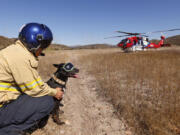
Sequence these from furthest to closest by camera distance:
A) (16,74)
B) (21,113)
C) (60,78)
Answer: (60,78) → (21,113) → (16,74)

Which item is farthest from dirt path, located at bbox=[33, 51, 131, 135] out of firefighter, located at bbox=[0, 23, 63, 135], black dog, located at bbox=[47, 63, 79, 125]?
firefighter, located at bbox=[0, 23, 63, 135]

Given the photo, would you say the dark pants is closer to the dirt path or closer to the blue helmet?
the dirt path

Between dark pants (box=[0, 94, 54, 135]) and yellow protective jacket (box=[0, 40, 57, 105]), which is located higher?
yellow protective jacket (box=[0, 40, 57, 105])

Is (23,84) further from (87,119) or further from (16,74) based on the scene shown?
(87,119)

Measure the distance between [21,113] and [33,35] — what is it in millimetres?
1346

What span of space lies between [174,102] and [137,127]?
142 centimetres

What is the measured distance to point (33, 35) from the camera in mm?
2113

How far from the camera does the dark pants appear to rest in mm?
1988

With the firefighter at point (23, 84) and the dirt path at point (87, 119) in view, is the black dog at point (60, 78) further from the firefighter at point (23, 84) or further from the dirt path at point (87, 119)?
the firefighter at point (23, 84)

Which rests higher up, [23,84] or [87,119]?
[23,84]

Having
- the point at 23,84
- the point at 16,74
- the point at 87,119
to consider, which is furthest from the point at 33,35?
the point at 87,119

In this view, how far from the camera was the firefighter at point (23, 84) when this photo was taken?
1794 millimetres

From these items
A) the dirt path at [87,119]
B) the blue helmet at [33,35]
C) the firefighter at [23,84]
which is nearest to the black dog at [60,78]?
the dirt path at [87,119]

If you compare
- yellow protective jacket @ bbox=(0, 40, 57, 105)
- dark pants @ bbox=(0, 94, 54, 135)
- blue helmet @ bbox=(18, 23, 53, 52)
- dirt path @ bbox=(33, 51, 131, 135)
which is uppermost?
blue helmet @ bbox=(18, 23, 53, 52)
